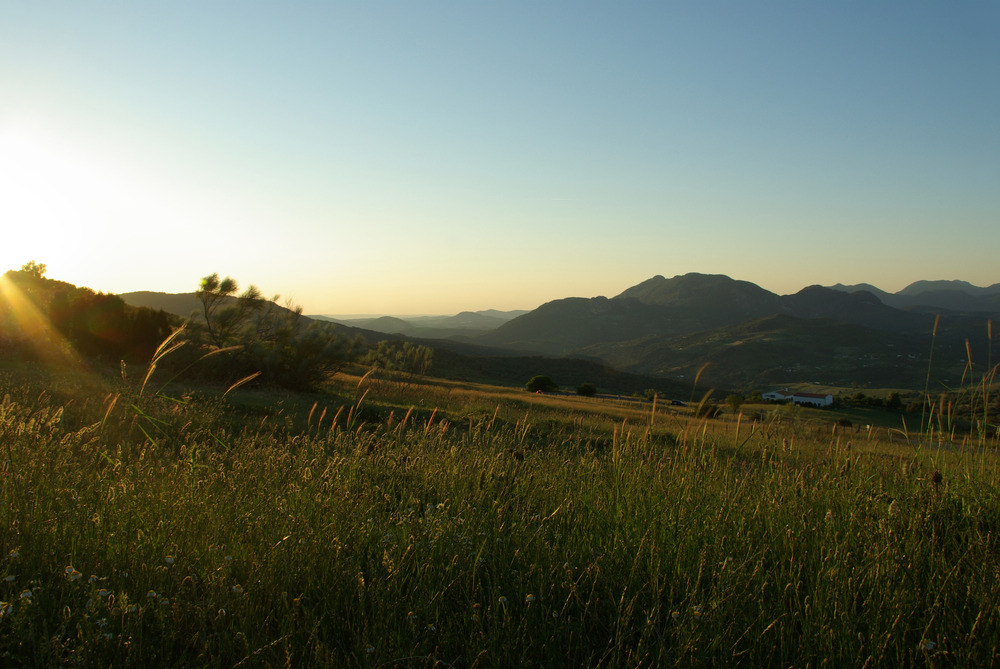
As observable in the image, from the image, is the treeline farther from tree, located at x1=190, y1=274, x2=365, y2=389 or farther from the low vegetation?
the low vegetation

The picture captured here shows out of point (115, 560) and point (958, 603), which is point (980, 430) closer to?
point (958, 603)

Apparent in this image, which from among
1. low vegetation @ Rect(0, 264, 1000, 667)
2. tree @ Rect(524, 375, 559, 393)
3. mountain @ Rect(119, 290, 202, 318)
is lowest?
tree @ Rect(524, 375, 559, 393)

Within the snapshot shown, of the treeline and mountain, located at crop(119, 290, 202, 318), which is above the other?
mountain, located at crop(119, 290, 202, 318)

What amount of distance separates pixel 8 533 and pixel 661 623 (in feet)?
10.5

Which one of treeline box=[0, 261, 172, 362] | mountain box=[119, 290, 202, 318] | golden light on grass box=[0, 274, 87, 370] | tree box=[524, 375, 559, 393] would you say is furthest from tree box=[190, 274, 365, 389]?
mountain box=[119, 290, 202, 318]

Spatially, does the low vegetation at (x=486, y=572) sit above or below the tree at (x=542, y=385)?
above

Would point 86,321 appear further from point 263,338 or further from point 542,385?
point 542,385

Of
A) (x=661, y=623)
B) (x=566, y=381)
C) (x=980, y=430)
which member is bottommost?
(x=566, y=381)

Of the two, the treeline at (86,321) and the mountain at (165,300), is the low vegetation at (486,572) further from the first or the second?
the mountain at (165,300)

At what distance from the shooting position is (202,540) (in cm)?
279

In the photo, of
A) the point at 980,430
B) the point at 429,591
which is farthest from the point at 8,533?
the point at 980,430

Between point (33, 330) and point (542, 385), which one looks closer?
point (33, 330)

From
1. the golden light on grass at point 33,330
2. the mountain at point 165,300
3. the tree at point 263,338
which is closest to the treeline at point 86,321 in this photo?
the golden light on grass at point 33,330

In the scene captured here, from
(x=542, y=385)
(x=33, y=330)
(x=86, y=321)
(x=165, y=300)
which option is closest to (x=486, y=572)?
(x=33, y=330)
